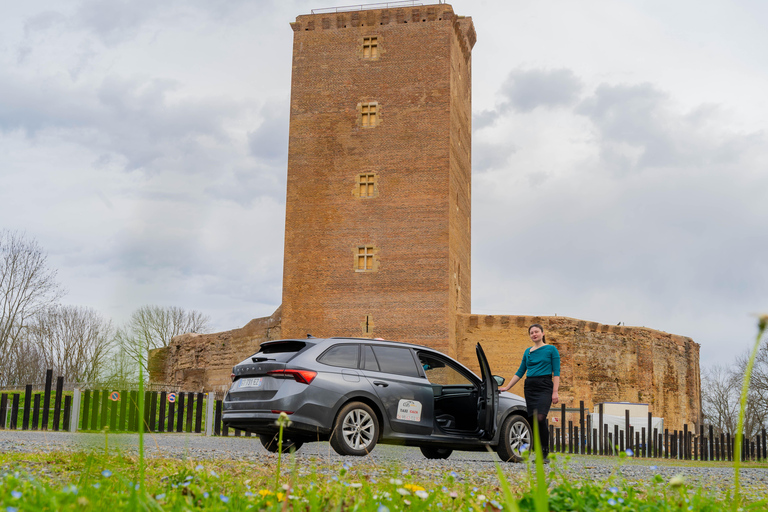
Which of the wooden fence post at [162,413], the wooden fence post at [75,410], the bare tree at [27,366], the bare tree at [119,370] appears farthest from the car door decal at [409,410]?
the bare tree at [27,366]

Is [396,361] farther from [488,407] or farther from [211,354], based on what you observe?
[211,354]

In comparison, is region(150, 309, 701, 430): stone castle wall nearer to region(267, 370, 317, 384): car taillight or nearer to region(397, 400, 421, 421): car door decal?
region(397, 400, 421, 421): car door decal

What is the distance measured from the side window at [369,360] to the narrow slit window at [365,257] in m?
21.3

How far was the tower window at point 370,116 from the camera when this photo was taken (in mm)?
31422

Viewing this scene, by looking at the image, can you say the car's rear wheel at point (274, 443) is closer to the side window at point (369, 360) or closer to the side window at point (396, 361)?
the side window at point (369, 360)

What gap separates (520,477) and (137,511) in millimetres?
3666

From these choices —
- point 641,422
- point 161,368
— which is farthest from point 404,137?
point 161,368

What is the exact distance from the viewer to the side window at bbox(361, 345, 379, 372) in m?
8.81

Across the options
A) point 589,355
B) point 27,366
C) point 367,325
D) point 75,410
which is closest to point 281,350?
point 75,410

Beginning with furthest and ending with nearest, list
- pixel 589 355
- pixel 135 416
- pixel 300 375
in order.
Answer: pixel 589 355, pixel 300 375, pixel 135 416

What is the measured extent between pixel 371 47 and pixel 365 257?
31.4 feet

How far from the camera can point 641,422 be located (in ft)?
95.9

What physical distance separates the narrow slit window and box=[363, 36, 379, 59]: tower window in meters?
8.67

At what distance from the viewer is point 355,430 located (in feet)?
27.1
